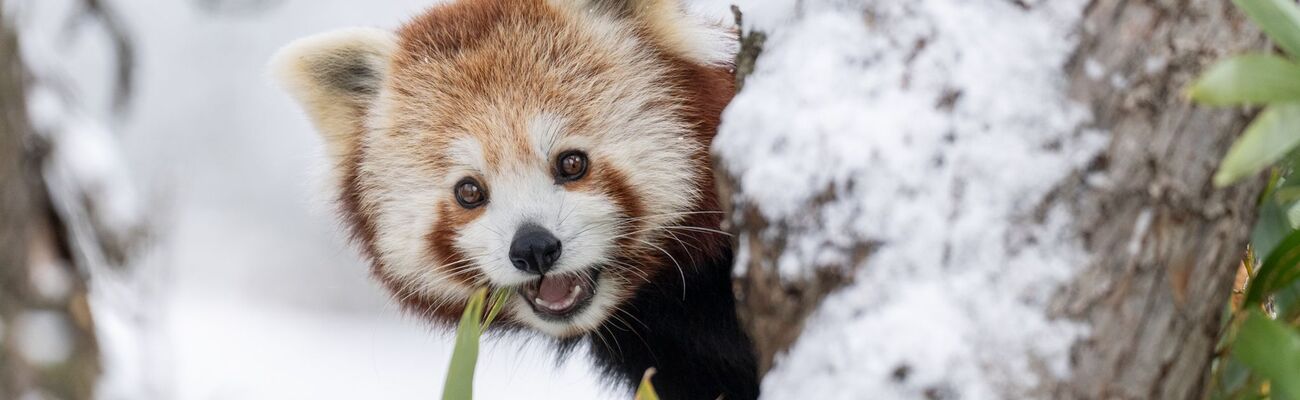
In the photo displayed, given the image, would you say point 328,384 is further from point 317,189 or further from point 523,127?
point 523,127

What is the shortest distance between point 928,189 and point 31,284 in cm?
248

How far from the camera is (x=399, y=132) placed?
2.57m

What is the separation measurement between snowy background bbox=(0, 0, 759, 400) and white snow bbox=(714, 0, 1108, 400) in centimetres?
248

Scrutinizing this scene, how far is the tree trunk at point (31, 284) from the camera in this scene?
116 inches

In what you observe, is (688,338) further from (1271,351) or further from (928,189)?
(1271,351)

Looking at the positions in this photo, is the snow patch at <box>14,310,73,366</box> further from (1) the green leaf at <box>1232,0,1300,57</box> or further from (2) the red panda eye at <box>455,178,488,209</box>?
(1) the green leaf at <box>1232,0,1300,57</box>

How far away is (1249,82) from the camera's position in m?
1.20

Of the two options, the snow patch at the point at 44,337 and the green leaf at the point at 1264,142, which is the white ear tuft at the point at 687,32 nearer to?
the green leaf at the point at 1264,142

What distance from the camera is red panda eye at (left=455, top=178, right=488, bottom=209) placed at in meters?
2.39

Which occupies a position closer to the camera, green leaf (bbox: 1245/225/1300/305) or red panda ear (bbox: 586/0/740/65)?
green leaf (bbox: 1245/225/1300/305)

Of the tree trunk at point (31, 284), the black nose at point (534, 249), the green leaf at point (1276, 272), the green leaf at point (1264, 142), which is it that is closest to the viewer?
the green leaf at point (1264, 142)

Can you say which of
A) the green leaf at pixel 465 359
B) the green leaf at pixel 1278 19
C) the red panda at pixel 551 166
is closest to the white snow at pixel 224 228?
the red panda at pixel 551 166

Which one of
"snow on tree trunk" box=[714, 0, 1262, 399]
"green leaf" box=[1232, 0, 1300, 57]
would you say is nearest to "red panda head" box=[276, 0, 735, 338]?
"snow on tree trunk" box=[714, 0, 1262, 399]

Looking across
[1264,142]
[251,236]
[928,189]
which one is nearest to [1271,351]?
[1264,142]
